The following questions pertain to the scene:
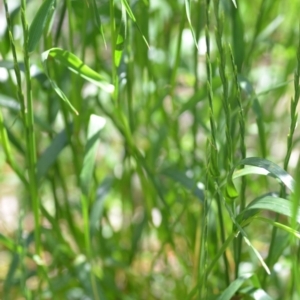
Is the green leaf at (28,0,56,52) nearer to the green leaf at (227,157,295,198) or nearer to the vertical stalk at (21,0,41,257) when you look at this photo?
the vertical stalk at (21,0,41,257)

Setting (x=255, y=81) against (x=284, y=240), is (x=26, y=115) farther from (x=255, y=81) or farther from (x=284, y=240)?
(x=255, y=81)

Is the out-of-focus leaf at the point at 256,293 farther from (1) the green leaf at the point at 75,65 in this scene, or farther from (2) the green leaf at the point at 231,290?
(1) the green leaf at the point at 75,65

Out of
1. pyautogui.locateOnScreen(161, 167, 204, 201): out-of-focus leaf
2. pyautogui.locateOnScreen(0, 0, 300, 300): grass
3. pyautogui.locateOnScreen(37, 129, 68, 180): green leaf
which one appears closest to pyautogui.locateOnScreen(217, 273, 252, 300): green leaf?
pyautogui.locateOnScreen(0, 0, 300, 300): grass

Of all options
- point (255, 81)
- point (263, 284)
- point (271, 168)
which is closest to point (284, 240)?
point (263, 284)

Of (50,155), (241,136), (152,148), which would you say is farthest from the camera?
(152,148)

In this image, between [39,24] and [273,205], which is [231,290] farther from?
[39,24]

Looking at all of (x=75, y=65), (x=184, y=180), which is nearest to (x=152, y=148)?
(x=184, y=180)

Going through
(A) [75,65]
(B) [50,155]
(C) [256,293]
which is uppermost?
(A) [75,65]
